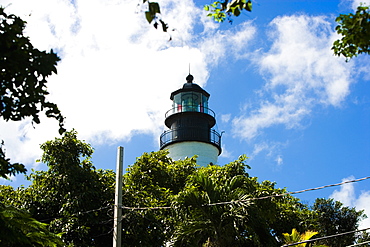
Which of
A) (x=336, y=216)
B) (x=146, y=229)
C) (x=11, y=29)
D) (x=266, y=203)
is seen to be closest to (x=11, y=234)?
(x=11, y=29)

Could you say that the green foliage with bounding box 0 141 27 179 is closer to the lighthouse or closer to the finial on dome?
the lighthouse

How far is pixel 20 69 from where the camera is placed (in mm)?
4805

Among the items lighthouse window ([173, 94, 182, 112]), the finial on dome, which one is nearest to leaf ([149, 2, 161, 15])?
lighthouse window ([173, 94, 182, 112])

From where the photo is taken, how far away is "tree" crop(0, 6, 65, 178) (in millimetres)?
4781

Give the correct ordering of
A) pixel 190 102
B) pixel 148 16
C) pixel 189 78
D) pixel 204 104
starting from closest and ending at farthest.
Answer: pixel 148 16 → pixel 190 102 → pixel 204 104 → pixel 189 78

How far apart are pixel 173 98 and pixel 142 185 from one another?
1425cm

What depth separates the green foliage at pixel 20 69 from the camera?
4.78 metres

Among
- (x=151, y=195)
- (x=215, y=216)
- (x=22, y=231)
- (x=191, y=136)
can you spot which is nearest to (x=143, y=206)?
(x=151, y=195)

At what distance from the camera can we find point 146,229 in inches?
594

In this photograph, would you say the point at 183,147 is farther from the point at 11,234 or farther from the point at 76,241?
the point at 11,234

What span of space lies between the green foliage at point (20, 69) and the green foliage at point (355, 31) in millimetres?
2821

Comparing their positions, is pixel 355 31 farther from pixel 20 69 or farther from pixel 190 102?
pixel 190 102

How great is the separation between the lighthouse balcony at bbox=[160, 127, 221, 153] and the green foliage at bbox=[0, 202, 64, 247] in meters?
19.1

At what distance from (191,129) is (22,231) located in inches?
817
